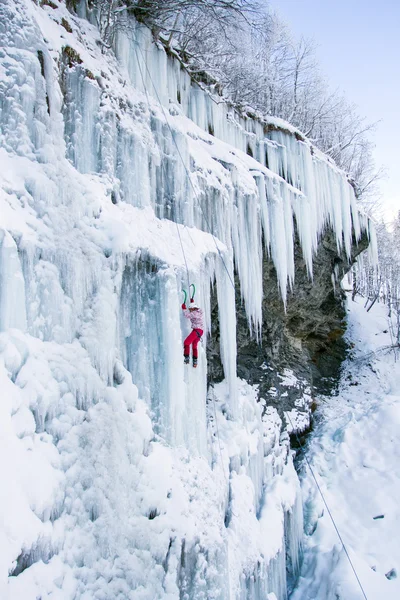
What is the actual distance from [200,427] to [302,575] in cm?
346

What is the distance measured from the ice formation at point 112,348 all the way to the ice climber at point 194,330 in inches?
7.7

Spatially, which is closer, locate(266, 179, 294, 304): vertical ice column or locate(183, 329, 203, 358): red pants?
locate(183, 329, 203, 358): red pants

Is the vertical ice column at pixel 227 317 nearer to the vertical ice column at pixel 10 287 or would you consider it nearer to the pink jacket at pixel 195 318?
the pink jacket at pixel 195 318

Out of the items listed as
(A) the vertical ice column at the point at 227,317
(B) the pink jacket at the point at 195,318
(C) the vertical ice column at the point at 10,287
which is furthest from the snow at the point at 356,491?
(C) the vertical ice column at the point at 10,287

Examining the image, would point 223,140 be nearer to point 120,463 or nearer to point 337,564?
point 120,463

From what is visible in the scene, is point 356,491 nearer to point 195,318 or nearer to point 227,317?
point 227,317

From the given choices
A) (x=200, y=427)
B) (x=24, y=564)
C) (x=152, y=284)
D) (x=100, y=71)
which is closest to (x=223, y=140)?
(x=100, y=71)

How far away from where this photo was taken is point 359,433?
8375 millimetres

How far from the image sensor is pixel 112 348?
3.70 metres

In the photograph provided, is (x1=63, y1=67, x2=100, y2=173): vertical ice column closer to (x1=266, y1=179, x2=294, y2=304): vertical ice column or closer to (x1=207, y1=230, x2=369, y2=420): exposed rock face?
(x1=207, y1=230, x2=369, y2=420): exposed rock face

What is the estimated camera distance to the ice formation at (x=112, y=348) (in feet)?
9.62

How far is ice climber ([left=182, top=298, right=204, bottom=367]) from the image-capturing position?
449cm

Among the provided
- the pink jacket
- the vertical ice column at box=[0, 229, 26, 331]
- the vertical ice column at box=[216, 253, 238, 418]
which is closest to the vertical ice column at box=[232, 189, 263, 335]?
the vertical ice column at box=[216, 253, 238, 418]

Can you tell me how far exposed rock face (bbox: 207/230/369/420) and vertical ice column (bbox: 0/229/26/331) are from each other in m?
4.05
